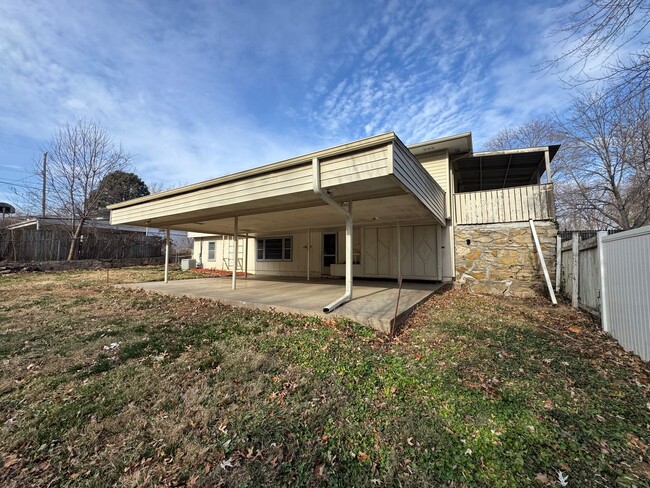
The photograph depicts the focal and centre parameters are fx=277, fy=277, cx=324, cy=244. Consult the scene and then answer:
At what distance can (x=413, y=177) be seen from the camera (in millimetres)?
4848

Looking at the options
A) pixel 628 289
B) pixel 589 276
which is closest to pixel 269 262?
pixel 589 276

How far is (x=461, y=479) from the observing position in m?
1.75

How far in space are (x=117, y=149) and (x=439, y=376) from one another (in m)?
20.7

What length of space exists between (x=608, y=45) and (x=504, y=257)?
19.4 ft

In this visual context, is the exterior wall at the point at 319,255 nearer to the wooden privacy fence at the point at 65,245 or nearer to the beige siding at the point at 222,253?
the beige siding at the point at 222,253

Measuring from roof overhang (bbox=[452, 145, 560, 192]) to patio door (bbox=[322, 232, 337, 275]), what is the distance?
5443 millimetres

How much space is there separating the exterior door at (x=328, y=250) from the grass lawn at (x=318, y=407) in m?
7.31

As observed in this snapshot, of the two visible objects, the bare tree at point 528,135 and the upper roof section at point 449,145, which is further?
the bare tree at point 528,135

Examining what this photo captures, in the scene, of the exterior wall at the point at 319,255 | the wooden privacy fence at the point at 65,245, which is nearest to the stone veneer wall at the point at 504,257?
the exterior wall at the point at 319,255

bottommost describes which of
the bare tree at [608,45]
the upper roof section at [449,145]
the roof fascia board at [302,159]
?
the roof fascia board at [302,159]

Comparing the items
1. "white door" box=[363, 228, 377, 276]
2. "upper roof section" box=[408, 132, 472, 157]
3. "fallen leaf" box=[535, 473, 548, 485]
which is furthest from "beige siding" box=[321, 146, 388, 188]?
"white door" box=[363, 228, 377, 276]

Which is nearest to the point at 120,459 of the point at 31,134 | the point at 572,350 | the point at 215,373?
the point at 215,373

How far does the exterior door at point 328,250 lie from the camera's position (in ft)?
39.1

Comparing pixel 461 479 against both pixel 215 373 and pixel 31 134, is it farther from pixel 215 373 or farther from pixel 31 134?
pixel 31 134
